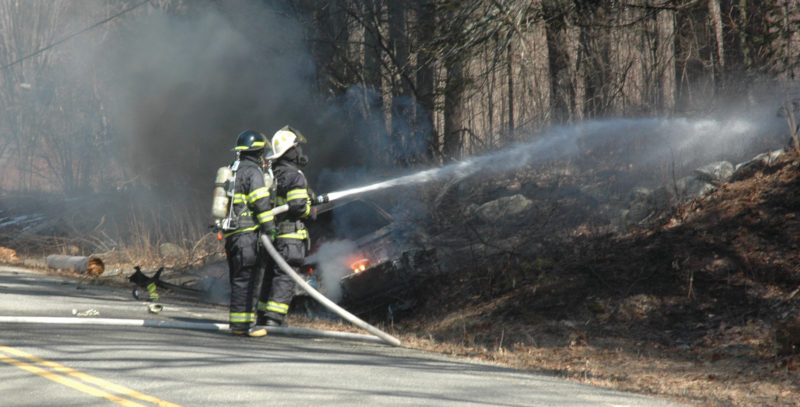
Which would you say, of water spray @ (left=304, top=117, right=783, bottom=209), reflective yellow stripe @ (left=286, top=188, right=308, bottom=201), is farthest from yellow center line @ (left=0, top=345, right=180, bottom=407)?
water spray @ (left=304, top=117, right=783, bottom=209)

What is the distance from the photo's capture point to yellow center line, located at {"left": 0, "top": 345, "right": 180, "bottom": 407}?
4.23 m

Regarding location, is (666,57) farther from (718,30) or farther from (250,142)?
(250,142)

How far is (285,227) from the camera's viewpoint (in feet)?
25.4

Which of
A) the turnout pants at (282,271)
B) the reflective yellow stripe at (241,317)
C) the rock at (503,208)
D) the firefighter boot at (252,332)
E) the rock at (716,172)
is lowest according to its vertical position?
the firefighter boot at (252,332)

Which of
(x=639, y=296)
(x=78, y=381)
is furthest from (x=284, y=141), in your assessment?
(x=639, y=296)

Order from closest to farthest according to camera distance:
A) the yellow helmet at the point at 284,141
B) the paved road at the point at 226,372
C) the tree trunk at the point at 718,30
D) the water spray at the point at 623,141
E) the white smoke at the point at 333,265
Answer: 1. the paved road at the point at 226,372
2. the yellow helmet at the point at 284,141
3. the white smoke at the point at 333,265
4. the water spray at the point at 623,141
5. the tree trunk at the point at 718,30

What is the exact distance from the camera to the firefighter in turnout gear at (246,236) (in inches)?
292

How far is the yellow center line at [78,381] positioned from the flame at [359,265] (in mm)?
4273

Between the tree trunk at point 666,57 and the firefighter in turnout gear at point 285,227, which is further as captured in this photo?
the tree trunk at point 666,57

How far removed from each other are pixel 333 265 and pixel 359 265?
0.38 meters

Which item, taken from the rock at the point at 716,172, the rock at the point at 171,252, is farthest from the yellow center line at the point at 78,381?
the rock at the point at 171,252

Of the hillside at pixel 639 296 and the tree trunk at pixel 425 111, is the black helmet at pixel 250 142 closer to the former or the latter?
the hillside at pixel 639 296

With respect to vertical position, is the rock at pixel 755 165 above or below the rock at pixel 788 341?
above

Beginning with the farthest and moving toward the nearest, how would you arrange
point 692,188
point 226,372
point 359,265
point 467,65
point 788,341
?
point 467,65 < point 692,188 < point 359,265 < point 788,341 < point 226,372
